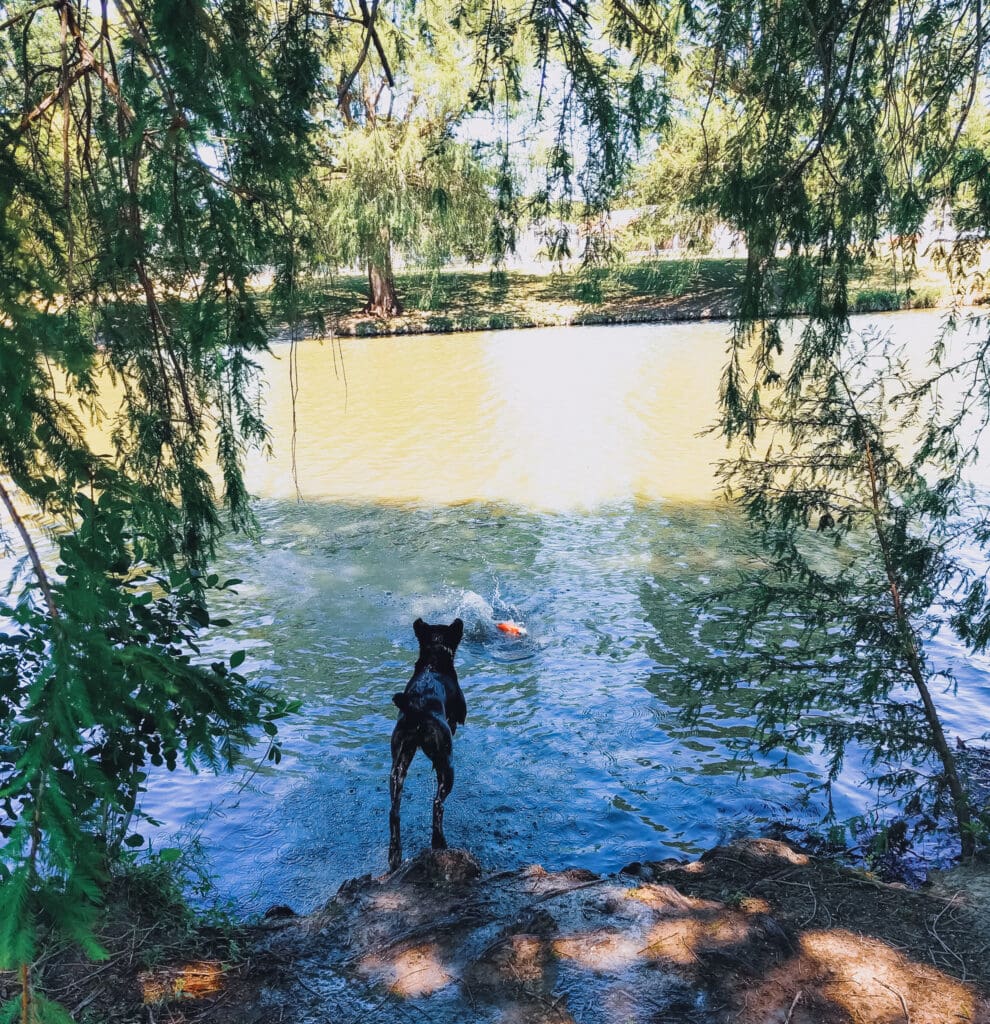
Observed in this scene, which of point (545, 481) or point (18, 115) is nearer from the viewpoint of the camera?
point (18, 115)

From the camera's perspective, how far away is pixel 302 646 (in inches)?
315

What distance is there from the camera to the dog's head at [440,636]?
5199 mm

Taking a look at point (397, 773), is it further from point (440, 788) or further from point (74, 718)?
point (74, 718)

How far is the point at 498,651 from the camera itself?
25.9ft

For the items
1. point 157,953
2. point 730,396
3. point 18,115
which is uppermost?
point 18,115

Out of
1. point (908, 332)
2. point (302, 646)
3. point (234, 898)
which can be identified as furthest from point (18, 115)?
point (908, 332)

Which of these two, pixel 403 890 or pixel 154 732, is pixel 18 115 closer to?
pixel 154 732

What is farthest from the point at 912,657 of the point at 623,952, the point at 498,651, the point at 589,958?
the point at 498,651

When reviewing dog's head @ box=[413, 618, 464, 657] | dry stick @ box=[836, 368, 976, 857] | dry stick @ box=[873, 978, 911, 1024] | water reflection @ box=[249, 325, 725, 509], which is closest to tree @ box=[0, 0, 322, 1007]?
dog's head @ box=[413, 618, 464, 657]

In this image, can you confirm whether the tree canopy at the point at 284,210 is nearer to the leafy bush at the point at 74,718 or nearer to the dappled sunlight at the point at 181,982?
the leafy bush at the point at 74,718

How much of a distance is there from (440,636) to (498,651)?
2.74 meters

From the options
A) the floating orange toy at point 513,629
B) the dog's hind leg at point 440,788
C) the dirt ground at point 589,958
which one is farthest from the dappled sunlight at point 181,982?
the floating orange toy at point 513,629

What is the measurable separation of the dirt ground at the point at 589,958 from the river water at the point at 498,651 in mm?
1122

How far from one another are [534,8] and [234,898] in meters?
5.04
